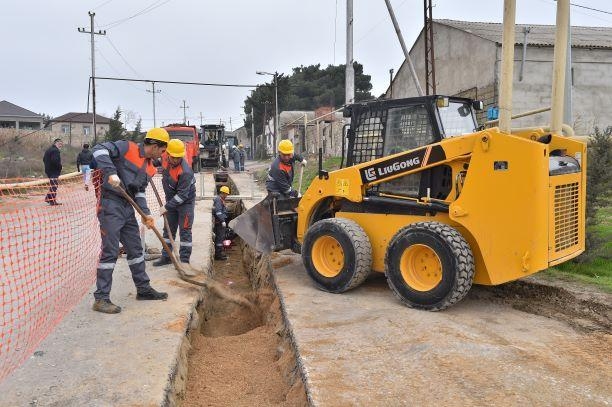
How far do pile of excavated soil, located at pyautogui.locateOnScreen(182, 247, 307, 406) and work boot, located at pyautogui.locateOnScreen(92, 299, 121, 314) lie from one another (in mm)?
836

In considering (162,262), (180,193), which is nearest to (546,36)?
(180,193)

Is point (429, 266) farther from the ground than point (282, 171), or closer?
closer

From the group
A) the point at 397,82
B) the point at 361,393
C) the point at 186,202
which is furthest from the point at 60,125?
the point at 361,393

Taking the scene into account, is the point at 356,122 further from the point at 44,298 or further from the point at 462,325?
the point at 44,298

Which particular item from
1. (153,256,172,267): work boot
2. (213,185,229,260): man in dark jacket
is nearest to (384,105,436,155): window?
(153,256,172,267): work boot

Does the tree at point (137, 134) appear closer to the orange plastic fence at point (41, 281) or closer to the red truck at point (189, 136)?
the red truck at point (189, 136)

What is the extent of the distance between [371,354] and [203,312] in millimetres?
2791

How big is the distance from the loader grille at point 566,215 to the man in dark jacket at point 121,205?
4016 mm

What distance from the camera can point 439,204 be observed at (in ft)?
17.6

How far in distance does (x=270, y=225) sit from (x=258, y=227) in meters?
0.22

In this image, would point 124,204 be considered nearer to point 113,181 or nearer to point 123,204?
point 123,204

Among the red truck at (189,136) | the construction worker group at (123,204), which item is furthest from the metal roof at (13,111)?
the construction worker group at (123,204)

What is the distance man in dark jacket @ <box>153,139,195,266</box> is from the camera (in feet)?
23.3

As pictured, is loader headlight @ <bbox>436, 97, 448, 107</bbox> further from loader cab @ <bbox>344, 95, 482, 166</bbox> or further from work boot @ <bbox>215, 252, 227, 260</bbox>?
work boot @ <bbox>215, 252, 227, 260</bbox>
